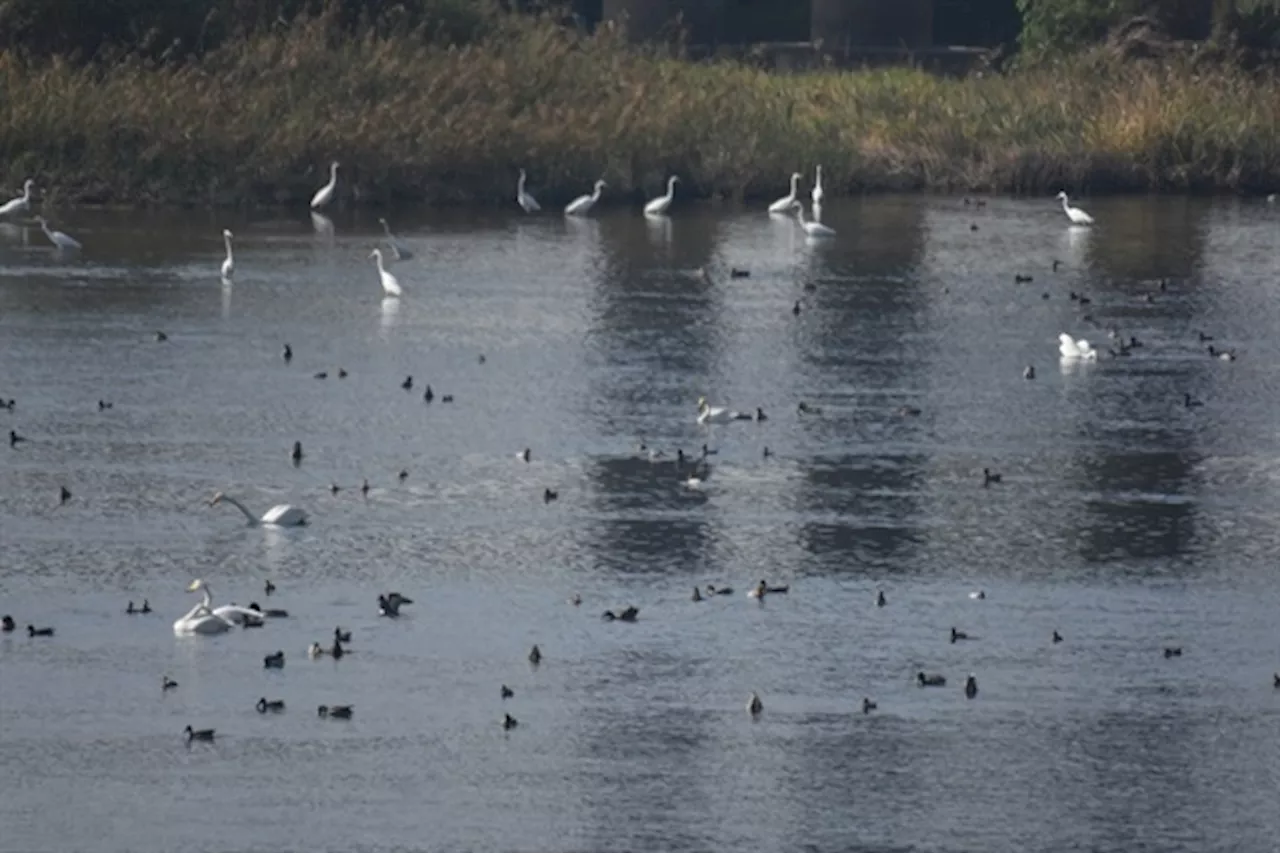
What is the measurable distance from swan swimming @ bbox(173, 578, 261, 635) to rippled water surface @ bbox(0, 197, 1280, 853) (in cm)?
15

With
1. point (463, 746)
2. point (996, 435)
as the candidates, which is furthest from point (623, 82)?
point (463, 746)

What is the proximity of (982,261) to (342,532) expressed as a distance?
1470 cm

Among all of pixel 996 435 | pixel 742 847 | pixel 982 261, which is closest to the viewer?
pixel 742 847

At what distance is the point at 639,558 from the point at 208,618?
9.47 feet

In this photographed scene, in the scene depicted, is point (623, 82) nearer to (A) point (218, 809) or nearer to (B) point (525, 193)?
(B) point (525, 193)

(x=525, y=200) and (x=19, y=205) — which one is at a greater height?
(x=19, y=205)

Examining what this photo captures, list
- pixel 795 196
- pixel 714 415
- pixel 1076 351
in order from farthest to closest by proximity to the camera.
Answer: pixel 795 196 < pixel 1076 351 < pixel 714 415

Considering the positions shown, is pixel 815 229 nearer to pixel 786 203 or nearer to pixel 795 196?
pixel 786 203

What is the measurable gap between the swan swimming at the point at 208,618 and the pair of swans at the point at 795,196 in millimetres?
19580

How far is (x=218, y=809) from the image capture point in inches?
531

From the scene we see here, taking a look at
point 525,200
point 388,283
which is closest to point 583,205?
point 525,200

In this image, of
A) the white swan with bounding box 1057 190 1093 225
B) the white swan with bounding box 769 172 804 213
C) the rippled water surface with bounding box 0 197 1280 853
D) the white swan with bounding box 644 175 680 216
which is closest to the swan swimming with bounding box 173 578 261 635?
the rippled water surface with bounding box 0 197 1280 853

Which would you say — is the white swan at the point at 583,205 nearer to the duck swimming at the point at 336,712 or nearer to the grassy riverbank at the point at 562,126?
the grassy riverbank at the point at 562,126

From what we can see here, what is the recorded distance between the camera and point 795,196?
36781 mm
